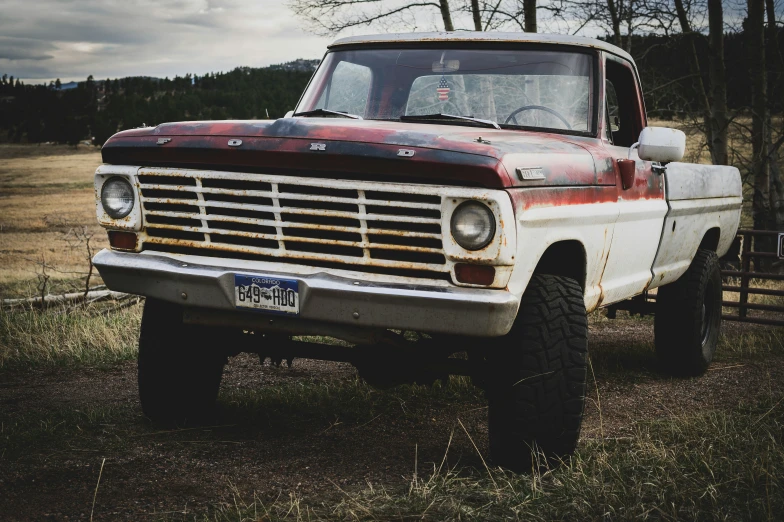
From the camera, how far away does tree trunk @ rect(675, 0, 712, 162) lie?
15.4 m

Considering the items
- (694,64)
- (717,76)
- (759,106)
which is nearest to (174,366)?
(759,106)

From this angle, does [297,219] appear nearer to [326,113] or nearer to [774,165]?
[326,113]

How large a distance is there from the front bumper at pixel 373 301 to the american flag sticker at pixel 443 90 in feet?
5.04

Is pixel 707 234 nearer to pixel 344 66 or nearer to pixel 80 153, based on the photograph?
pixel 344 66

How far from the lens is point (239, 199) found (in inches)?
146

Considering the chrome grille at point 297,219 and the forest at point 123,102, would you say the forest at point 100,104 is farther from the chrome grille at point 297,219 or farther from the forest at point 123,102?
the chrome grille at point 297,219

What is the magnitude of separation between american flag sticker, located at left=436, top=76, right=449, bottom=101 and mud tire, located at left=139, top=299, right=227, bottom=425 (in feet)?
5.57

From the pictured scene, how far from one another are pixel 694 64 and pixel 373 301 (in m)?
15.6

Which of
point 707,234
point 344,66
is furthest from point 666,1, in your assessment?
point 344,66

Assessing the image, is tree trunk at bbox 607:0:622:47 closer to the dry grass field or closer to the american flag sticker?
the dry grass field

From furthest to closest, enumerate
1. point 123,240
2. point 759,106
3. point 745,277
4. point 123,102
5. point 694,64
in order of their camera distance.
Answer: point 123,102
point 694,64
point 759,106
point 745,277
point 123,240

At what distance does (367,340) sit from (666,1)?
41.6 feet

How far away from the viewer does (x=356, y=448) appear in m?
4.27

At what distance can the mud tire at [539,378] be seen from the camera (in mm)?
3621
